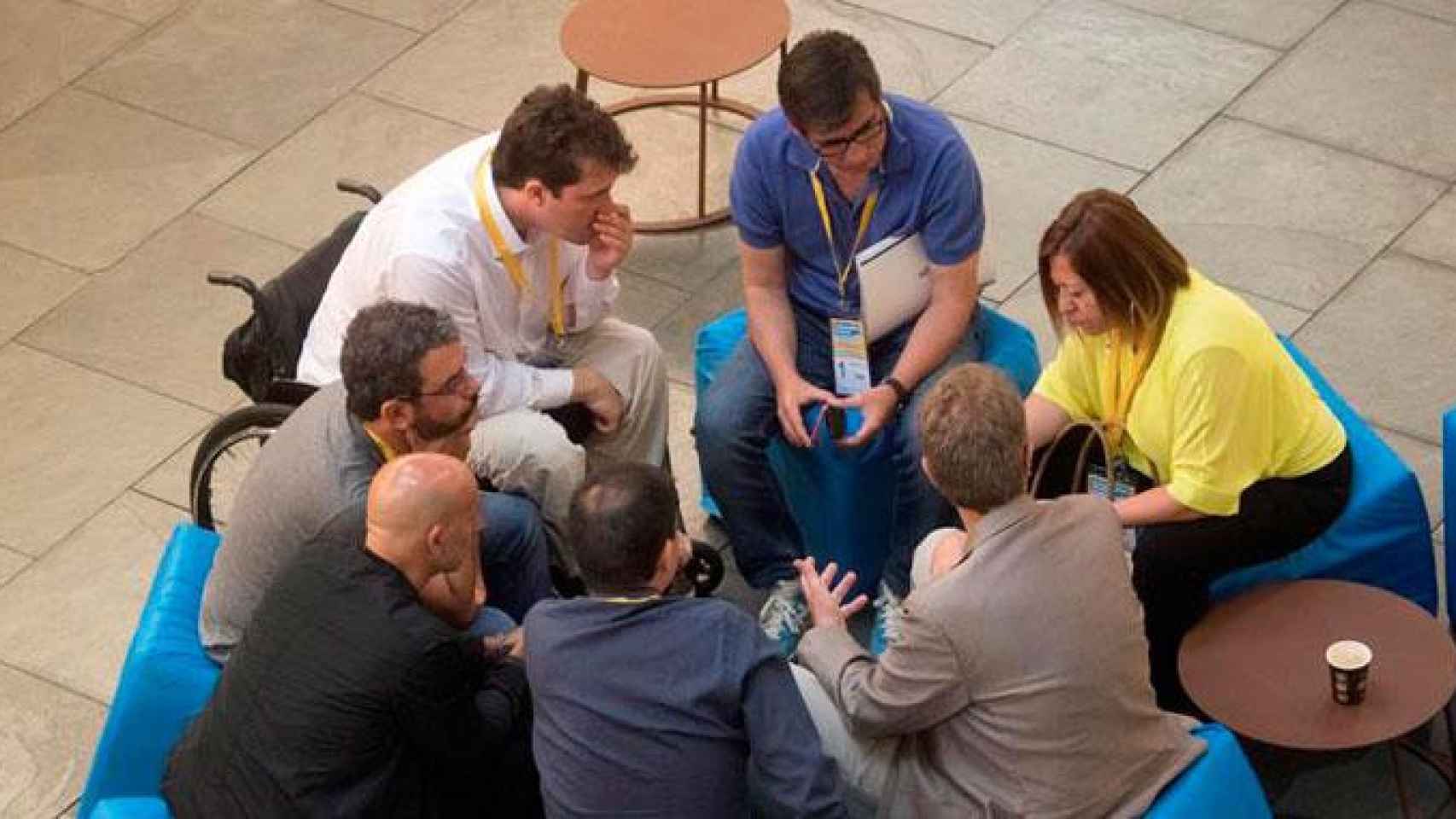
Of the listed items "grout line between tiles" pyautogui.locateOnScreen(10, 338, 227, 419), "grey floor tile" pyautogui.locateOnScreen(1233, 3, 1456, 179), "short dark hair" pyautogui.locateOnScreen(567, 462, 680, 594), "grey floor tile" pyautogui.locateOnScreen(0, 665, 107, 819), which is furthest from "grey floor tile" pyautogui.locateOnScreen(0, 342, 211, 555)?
"grey floor tile" pyautogui.locateOnScreen(1233, 3, 1456, 179)

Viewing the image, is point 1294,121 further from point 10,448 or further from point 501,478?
point 10,448

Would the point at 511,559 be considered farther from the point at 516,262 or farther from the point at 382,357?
the point at 516,262

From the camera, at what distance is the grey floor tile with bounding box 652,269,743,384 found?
21.3 ft

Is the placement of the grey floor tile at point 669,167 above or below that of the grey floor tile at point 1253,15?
below

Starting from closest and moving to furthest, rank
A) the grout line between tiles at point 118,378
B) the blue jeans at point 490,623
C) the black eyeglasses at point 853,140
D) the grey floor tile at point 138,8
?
the blue jeans at point 490,623
the black eyeglasses at point 853,140
the grout line between tiles at point 118,378
the grey floor tile at point 138,8

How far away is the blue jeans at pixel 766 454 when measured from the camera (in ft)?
17.8

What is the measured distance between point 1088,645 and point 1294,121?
3594 millimetres

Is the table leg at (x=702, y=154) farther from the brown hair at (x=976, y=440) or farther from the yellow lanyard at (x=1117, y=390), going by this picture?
the brown hair at (x=976, y=440)

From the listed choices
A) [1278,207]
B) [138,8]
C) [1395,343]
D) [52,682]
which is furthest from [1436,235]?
[138,8]

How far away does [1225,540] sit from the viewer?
494cm

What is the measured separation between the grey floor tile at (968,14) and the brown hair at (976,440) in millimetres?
3674

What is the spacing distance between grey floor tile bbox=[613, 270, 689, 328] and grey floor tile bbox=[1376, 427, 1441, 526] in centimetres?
190

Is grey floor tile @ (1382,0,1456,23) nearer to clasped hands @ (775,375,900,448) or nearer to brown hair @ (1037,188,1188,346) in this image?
clasped hands @ (775,375,900,448)

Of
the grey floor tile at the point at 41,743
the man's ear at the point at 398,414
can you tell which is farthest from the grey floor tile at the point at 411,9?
the man's ear at the point at 398,414
